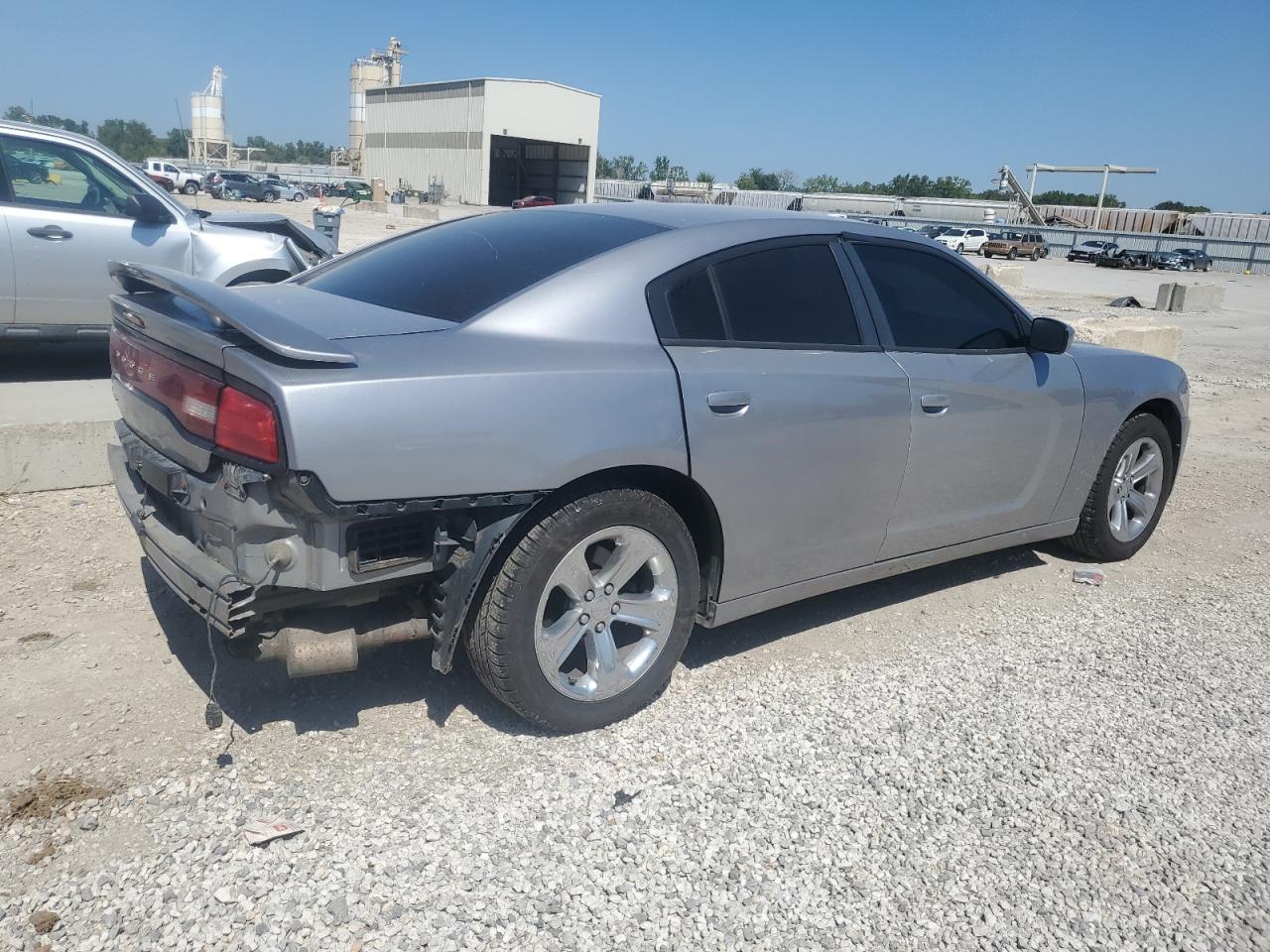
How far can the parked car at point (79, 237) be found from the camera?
656 cm

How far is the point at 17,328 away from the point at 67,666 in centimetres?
413

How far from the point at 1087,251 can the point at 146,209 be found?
53.7m

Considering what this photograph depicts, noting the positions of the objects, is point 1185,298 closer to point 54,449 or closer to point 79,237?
point 79,237

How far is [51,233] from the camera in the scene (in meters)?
6.62

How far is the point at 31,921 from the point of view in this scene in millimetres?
2340

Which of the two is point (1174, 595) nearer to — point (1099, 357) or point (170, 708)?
point (1099, 357)

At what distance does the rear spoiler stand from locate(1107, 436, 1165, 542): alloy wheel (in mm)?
3999

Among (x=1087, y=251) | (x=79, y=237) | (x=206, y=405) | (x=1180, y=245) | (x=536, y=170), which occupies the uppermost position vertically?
(x=536, y=170)

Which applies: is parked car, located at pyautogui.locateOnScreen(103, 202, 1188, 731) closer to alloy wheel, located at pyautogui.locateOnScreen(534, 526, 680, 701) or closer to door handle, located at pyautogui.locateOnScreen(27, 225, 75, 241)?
alloy wheel, located at pyautogui.locateOnScreen(534, 526, 680, 701)

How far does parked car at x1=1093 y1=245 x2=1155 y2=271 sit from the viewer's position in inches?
1922

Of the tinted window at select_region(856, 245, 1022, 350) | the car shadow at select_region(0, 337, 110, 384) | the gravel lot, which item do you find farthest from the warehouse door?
the gravel lot

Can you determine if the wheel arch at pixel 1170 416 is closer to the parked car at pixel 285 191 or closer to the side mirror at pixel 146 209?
the side mirror at pixel 146 209

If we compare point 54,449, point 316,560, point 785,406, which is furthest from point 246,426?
point 54,449

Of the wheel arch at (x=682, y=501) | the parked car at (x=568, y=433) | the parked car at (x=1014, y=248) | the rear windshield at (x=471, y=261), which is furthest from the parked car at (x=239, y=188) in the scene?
the wheel arch at (x=682, y=501)
